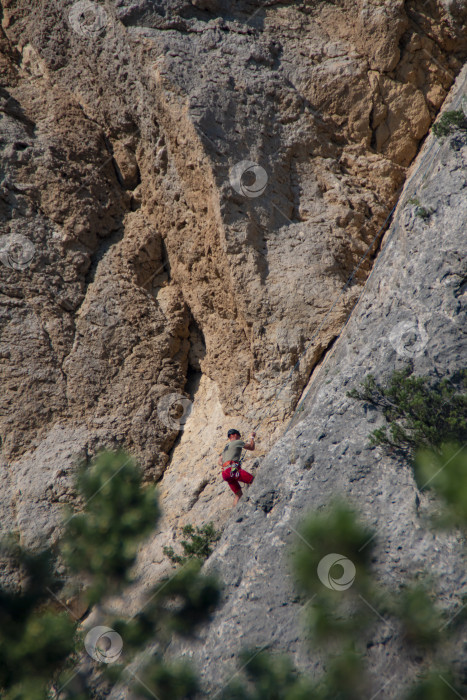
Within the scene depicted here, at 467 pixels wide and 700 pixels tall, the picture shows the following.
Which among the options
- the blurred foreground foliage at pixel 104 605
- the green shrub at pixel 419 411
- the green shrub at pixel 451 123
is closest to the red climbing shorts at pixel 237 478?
the blurred foreground foliage at pixel 104 605

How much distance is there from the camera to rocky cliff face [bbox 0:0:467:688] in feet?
21.4

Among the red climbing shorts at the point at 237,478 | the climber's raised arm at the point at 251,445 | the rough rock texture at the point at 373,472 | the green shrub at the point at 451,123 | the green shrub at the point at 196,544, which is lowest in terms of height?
the green shrub at the point at 196,544

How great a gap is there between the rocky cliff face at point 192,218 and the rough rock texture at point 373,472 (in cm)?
94

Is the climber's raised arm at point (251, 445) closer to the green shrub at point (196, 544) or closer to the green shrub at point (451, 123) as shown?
the green shrub at point (196, 544)

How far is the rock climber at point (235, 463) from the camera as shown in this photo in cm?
568

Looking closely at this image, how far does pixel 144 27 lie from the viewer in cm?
709

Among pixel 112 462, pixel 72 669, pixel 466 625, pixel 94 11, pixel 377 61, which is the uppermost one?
pixel 377 61

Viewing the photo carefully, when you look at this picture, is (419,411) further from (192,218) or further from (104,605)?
(192,218)

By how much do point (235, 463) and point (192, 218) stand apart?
302cm

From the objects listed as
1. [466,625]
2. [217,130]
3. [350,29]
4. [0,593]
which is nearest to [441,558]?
[466,625]

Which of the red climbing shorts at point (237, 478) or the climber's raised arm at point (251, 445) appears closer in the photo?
the red climbing shorts at point (237, 478)

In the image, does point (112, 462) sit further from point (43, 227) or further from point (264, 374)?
point (43, 227)

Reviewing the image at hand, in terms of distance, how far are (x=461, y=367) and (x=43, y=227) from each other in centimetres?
512

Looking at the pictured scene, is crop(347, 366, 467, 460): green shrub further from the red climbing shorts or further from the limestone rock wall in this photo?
the limestone rock wall
